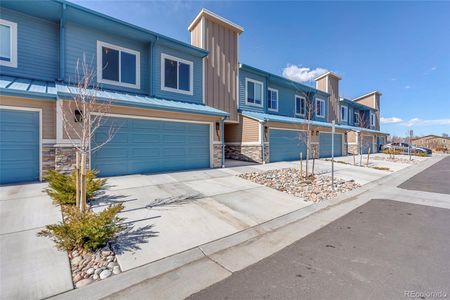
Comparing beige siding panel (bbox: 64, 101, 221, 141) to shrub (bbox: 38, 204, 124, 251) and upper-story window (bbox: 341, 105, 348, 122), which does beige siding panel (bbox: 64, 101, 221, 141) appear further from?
upper-story window (bbox: 341, 105, 348, 122)

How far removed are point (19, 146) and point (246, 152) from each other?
1179 cm

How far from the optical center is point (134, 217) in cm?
495

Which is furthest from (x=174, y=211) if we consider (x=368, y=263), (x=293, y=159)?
(x=293, y=159)

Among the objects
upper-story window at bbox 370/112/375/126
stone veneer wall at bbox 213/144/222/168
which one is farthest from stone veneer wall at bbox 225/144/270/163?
upper-story window at bbox 370/112/375/126

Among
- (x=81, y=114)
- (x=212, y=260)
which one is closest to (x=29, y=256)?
(x=212, y=260)

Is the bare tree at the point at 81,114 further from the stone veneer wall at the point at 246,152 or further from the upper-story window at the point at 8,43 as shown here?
the stone veneer wall at the point at 246,152

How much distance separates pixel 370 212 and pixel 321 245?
9.73ft

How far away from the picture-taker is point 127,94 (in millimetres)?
10172

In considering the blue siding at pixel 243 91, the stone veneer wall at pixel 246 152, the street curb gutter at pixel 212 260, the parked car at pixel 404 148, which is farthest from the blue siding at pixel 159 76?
the parked car at pixel 404 148

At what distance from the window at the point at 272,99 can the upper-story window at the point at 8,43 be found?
15.5 m

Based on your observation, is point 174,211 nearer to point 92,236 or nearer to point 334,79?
point 92,236

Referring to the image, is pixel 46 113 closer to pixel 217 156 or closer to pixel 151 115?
pixel 151 115

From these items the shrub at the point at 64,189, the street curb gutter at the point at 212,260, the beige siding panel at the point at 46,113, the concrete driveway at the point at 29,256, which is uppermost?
the beige siding panel at the point at 46,113

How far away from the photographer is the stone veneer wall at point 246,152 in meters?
14.4
